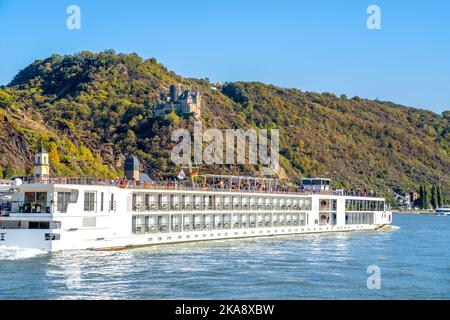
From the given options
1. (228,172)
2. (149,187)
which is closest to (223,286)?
(149,187)

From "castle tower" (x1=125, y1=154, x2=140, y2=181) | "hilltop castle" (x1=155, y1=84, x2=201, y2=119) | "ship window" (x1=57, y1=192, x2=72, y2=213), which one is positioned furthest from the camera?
"hilltop castle" (x1=155, y1=84, x2=201, y2=119)

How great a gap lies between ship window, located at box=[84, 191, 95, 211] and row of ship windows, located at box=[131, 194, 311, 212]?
571cm

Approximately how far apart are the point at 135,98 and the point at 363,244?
117 metres

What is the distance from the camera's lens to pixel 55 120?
139 meters

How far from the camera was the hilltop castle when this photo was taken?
161 metres

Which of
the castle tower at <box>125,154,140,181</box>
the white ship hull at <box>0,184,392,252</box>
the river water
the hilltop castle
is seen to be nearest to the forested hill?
the hilltop castle

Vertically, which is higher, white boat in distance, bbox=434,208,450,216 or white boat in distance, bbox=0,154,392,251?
white boat in distance, bbox=0,154,392,251

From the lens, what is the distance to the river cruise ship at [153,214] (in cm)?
4500

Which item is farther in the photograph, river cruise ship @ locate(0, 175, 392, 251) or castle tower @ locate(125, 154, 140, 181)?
castle tower @ locate(125, 154, 140, 181)

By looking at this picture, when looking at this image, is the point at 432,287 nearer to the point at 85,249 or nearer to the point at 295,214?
the point at 85,249

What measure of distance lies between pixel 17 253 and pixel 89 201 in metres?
6.97

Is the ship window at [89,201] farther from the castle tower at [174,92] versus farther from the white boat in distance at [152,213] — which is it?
the castle tower at [174,92]

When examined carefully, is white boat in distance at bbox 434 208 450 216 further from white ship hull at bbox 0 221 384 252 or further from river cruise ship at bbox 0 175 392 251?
white ship hull at bbox 0 221 384 252

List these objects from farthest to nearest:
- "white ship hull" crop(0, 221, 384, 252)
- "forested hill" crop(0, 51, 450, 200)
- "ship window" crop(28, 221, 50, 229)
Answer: "forested hill" crop(0, 51, 450, 200)
"ship window" crop(28, 221, 50, 229)
"white ship hull" crop(0, 221, 384, 252)
